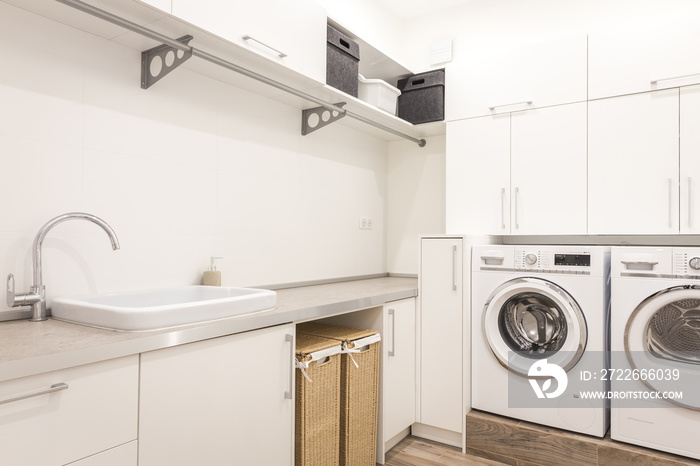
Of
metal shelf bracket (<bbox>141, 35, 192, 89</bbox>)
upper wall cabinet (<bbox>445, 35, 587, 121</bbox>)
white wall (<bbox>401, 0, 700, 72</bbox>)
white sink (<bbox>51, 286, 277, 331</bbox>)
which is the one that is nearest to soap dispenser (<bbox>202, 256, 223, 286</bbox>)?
white sink (<bbox>51, 286, 277, 331</bbox>)

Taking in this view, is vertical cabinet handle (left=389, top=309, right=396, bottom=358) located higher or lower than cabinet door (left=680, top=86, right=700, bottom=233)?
lower

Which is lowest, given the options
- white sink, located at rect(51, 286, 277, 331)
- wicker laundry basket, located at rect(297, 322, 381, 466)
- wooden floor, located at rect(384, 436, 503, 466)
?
A: wooden floor, located at rect(384, 436, 503, 466)

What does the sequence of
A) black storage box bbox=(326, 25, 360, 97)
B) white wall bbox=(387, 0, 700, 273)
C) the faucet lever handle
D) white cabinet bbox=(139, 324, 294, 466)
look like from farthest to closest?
1. white wall bbox=(387, 0, 700, 273)
2. black storage box bbox=(326, 25, 360, 97)
3. the faucet lever handle
4. white cabinet bbox=(139, 324, 294, 466)

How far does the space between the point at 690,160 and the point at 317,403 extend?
2.12 meters

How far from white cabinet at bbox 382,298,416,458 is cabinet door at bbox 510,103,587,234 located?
860 mm

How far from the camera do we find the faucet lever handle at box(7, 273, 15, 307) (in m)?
1.44

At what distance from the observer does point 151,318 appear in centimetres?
131

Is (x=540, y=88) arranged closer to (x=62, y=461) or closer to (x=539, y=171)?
(x=539, y=171)

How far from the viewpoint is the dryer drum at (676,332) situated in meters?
2.02

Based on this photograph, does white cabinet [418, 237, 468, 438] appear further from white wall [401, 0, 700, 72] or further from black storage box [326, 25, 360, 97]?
white wall [401, 0, 700, 72]

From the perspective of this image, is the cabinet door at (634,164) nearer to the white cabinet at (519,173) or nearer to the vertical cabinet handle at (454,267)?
the white cabinet at (519,173)

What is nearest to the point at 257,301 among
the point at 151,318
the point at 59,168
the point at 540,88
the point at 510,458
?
the point at 151,318

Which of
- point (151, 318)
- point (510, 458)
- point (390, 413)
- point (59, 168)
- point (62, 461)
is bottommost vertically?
point (510, 458)

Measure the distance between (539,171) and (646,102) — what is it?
0.61 meters
